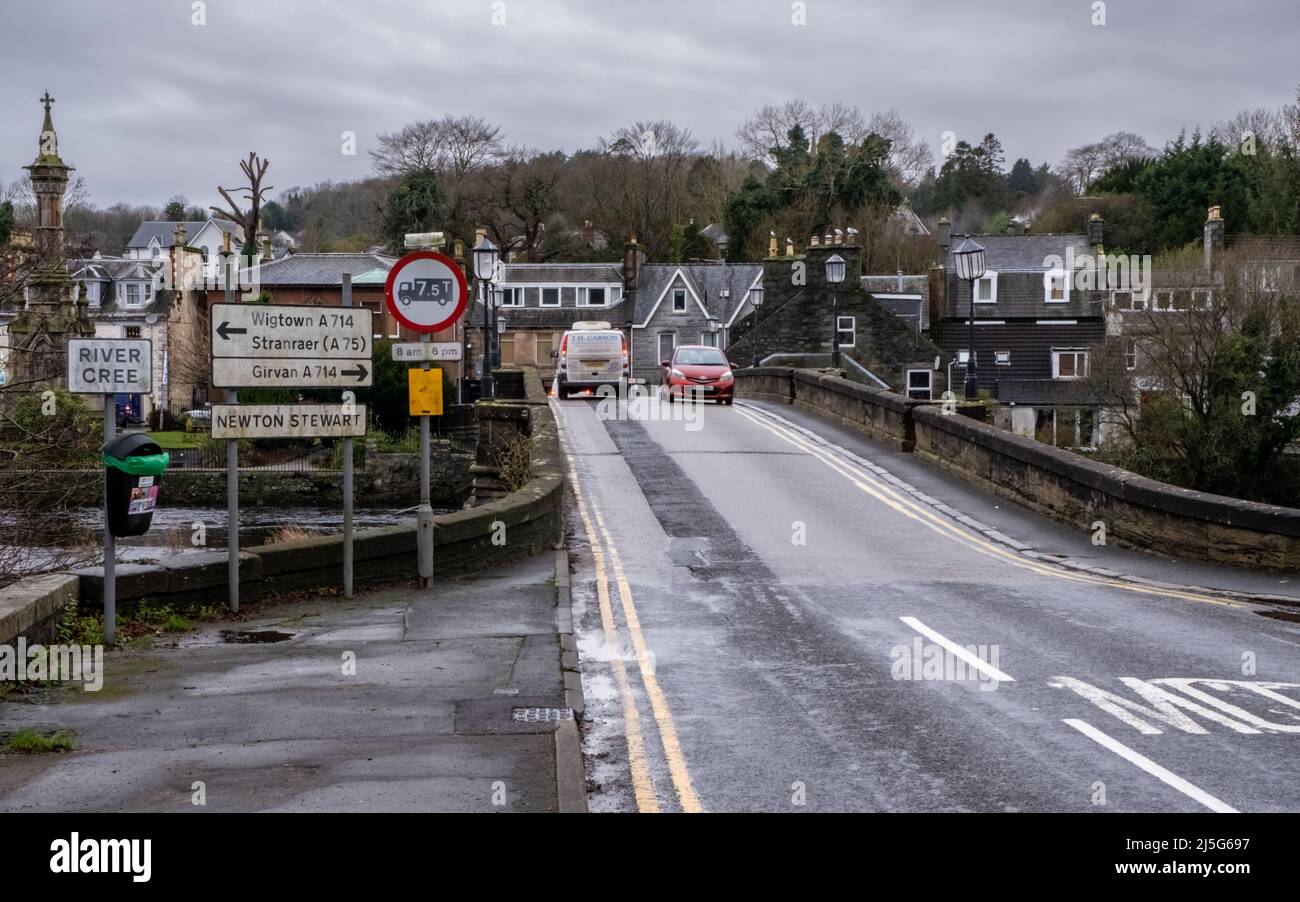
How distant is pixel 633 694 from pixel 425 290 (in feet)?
18.0

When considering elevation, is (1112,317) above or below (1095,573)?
above

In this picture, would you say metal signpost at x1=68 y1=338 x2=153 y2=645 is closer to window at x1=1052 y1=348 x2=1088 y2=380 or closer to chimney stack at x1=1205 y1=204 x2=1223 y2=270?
chimney stack at x1=1205 y1=204 x2=1223 y2=270

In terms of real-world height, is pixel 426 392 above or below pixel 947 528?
above

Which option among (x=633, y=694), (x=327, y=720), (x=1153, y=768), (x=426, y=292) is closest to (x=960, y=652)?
(x=633, y=694)

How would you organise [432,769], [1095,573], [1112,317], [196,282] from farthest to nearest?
[196,282] → [1112,317] → [1095,573] → [432,769]

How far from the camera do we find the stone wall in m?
15.7

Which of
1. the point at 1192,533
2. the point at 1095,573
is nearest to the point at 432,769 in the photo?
the point at 1095,573

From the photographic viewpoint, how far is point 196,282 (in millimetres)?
77125

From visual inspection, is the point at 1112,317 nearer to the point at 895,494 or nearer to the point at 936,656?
the point at 895,494

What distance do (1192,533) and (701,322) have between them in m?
64.3

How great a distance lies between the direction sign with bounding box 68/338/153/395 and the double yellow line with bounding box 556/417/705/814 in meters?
4.40

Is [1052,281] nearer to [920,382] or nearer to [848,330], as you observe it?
[920,382]

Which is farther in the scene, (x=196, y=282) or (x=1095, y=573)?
(x=196, y=282)

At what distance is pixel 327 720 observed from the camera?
8977 mm
